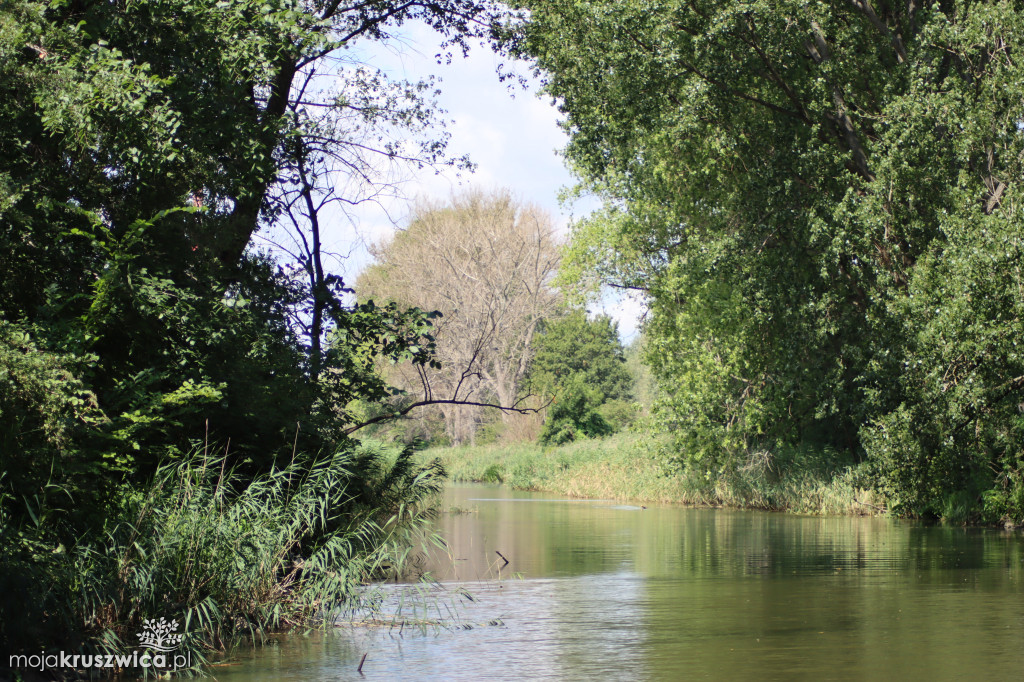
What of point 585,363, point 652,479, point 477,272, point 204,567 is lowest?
point 204,567

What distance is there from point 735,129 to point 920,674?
1451 cm

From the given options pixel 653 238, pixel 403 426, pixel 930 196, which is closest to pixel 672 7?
pixel 930 196

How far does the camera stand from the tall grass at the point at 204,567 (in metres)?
7.79

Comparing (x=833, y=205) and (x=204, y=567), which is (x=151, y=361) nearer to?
(x=204, y=567)

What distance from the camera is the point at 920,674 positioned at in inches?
298

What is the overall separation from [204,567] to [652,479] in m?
20.8

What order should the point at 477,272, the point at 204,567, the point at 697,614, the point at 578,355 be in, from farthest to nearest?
the point at 578,355, the point at 477,272, the point at 697,614, the point at 204,567

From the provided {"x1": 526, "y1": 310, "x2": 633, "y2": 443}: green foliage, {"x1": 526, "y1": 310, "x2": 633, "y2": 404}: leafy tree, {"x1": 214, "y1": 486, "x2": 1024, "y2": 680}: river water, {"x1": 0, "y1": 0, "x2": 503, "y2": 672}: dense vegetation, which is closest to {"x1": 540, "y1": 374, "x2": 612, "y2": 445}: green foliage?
{"x1": 526, "y1": 310, "x2": 633, "y2": 443}: green foliage

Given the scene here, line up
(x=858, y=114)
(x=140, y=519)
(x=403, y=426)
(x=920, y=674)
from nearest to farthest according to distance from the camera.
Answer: (x=920, y=674)
(x=140, y=519)
(x=858, y=114)
(x=403, y=426)

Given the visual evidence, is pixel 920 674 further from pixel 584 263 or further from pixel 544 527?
pixel 584 263

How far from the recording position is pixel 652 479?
28312mm

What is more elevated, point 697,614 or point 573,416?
point 573,416

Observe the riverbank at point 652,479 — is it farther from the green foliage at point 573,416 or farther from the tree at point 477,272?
the tree at point 477,272

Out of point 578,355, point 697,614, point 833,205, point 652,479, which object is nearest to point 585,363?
point 578,355
